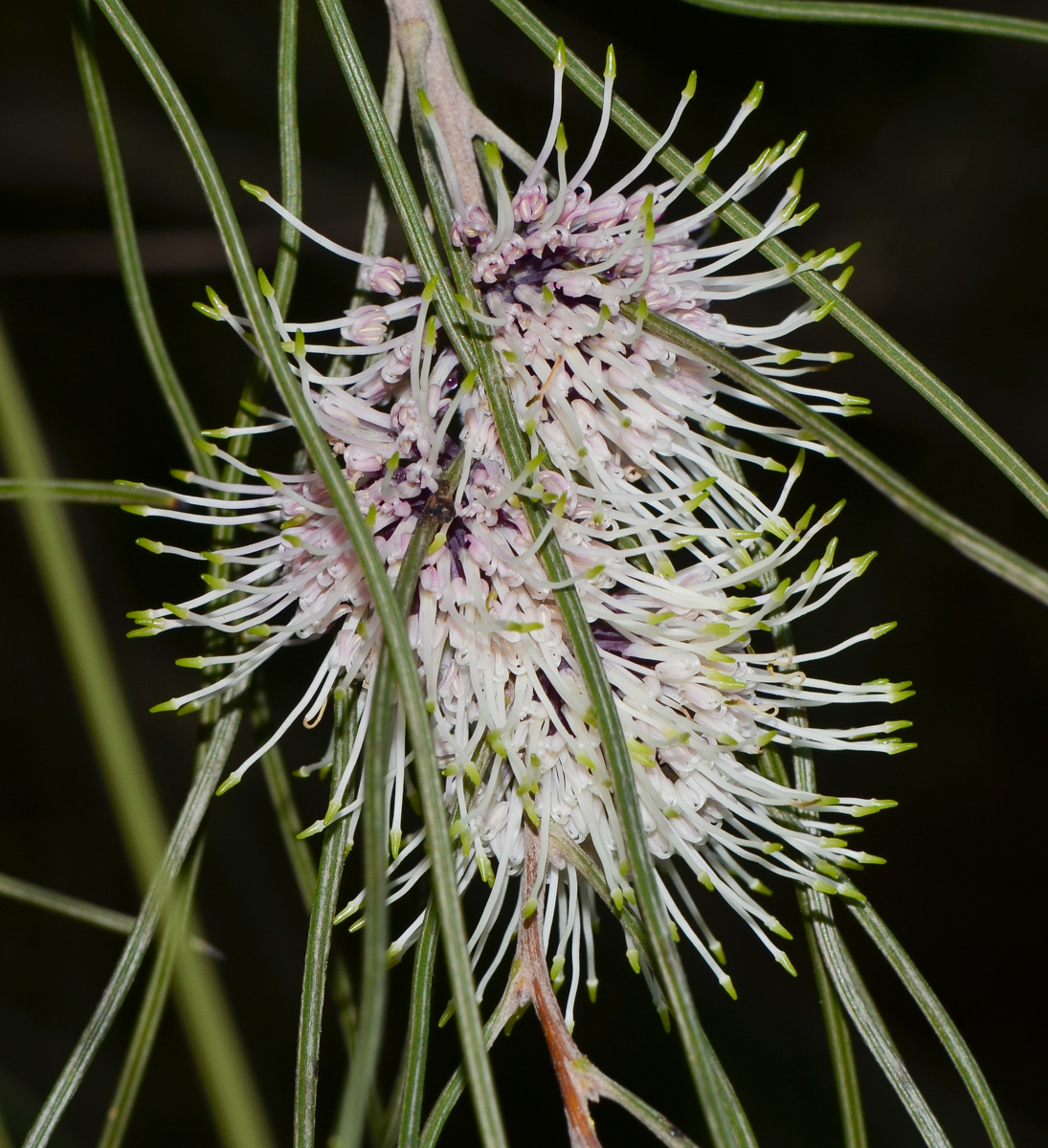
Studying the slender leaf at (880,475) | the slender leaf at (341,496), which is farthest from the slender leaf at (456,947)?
the slender leaf at (880,475)

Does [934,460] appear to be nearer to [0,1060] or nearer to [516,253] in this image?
[516,253]

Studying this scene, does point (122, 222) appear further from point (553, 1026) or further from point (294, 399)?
point (553, 1026)

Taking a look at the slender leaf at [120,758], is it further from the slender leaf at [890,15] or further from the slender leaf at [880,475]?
the slender leaf at [890,15]

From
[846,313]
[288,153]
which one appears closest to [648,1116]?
[846,313]

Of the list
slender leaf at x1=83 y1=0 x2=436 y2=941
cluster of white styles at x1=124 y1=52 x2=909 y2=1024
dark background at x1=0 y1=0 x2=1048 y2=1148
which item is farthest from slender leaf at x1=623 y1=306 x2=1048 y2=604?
dark background at x1=0 y1=0 x2=1048 y2=1148

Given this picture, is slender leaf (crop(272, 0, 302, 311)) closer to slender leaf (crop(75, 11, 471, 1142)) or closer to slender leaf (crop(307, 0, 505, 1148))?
slender leaf (crop(75, 11, 471, 1142))

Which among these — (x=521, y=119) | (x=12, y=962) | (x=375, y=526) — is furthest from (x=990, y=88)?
(x=12, y=962)

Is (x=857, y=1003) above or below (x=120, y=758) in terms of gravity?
below
